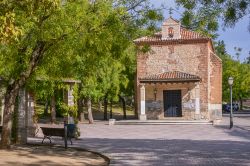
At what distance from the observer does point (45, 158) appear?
49.4 feet

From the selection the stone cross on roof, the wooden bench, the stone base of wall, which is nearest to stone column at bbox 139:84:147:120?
the stone cross on roof

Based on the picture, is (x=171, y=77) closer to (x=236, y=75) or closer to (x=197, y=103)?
(x=197, y=103)

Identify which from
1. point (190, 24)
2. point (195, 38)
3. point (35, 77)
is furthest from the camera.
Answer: point (195, 38)

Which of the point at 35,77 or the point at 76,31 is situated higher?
the point at 76,31

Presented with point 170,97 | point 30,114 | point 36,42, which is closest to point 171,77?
point 170,97

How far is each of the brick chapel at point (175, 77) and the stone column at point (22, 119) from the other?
22318 millimetres

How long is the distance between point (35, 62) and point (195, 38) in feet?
89.0

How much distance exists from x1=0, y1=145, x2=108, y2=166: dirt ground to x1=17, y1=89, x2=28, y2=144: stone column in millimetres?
1648

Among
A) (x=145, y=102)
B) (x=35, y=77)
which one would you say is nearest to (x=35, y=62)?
(x=35, y=77)

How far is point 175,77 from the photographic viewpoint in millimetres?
41500

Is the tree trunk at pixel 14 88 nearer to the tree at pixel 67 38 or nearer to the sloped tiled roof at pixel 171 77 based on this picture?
the tree at pixel 67 38

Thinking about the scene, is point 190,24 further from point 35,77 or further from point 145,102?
point 145,102

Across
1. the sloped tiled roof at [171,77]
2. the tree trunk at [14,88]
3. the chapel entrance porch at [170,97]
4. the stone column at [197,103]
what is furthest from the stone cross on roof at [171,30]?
the tree trunk at [14,88]

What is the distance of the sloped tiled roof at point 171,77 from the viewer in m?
41.1
